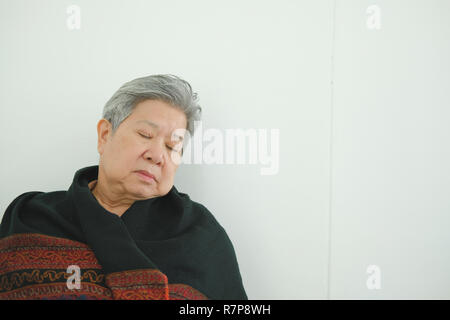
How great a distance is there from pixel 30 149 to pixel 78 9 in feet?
1.95

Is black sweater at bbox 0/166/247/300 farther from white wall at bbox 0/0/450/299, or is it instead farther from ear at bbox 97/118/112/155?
white wall at bbox 0/0/450/299

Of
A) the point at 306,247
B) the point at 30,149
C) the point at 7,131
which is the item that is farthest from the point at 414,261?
the point at 7,131

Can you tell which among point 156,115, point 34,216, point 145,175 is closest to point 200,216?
point 145,175

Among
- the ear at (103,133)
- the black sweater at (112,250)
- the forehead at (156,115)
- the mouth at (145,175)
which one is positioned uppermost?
the forehead at (156,115)

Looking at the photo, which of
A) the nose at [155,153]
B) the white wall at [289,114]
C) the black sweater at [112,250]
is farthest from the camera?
the white wall at [289,114]

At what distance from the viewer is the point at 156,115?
3.40 ft

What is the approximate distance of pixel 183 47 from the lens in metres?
1.34

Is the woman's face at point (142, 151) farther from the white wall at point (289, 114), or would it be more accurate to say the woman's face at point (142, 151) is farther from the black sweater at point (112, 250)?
the white wall at point (289, 114)

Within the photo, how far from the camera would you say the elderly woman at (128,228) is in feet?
2.95

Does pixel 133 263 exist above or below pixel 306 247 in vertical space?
above

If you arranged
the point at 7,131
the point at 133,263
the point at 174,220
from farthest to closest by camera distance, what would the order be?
the point at 7,131 < the point at 174,220 < the point at 133,263

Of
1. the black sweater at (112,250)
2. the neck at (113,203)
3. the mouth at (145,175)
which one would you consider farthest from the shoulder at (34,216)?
the mouth at (145,175)

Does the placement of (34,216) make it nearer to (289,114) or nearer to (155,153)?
(155,153)
